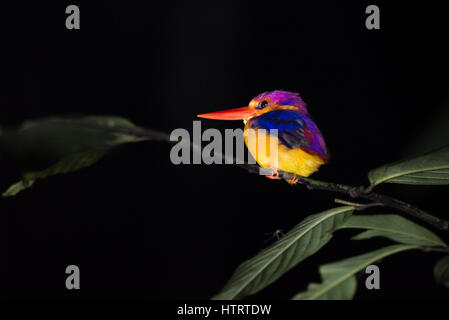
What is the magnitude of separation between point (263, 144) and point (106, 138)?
0.34 metres

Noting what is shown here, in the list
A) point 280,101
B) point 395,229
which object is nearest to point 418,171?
point 395,229

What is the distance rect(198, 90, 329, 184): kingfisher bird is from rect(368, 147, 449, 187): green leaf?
16 centimetres

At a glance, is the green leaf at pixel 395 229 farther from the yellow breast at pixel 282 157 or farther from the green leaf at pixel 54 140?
the green leaf at pixel 54 140

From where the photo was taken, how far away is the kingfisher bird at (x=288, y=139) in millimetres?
588

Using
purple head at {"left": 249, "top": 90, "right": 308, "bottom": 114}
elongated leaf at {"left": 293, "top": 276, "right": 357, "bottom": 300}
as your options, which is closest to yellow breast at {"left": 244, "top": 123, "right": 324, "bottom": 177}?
purple head at {"left": 249, "top": 90, "right": 308, "bottom": 114}

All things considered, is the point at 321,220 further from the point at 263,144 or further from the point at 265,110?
the point at 265,110

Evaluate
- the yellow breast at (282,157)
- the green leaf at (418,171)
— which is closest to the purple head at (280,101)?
the yellow breast at (282,157)

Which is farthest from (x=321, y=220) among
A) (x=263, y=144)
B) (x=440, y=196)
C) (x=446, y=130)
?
(x=440, y=196)

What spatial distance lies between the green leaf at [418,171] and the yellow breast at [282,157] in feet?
0.52

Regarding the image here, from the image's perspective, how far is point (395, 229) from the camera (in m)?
0.46

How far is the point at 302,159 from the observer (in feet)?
1.94

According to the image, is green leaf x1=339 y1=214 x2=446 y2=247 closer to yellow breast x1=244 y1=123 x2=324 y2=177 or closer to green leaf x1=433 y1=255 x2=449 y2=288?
green leaf x1=433 y1=255 x2=449 y2=288

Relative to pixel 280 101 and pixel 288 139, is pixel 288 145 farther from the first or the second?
pixel 280 101

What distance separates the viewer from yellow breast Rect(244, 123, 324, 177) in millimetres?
586
